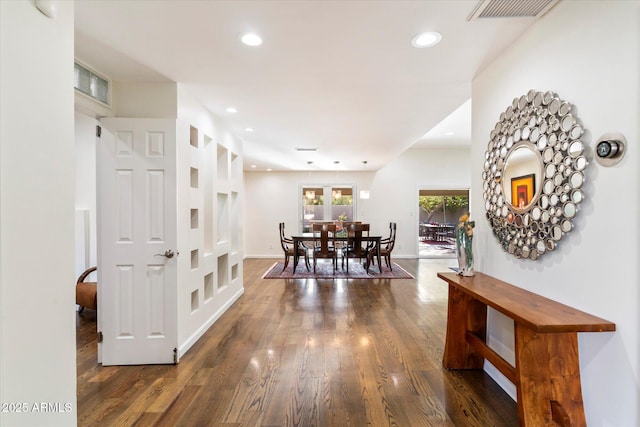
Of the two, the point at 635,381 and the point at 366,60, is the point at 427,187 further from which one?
the point at 635,381

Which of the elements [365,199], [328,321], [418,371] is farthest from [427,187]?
[418,371]

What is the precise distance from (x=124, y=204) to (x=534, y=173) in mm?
3153

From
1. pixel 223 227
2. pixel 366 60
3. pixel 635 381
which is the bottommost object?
pixel 635 381

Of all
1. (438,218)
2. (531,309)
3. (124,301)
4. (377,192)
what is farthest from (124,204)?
(438,218)

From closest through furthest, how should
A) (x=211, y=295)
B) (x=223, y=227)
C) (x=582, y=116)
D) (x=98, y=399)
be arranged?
(x=582, y=116)
(x=98, y=399)
(x=211, y=295)
(x=223, y=227)

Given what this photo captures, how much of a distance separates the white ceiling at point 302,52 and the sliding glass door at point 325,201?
5015mm

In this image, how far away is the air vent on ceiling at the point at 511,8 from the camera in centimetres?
155

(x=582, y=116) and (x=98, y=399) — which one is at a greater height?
(x=582, y=116)

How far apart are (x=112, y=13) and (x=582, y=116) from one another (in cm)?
267

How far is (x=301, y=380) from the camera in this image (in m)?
2.25

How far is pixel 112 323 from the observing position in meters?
2.50

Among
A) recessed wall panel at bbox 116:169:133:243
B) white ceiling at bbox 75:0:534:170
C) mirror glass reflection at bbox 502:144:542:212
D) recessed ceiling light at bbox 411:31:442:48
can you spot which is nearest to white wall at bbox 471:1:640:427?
mirror glass reflection at bbox 502:144:542:212

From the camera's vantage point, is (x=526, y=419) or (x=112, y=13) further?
(x=112, y=13)

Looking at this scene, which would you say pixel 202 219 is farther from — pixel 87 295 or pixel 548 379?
pixel 548 379
